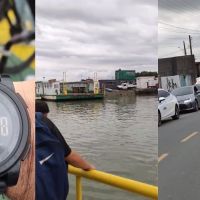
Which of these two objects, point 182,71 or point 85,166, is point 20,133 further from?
point 182,71

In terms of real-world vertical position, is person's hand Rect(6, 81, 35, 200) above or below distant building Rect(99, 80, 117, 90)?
below

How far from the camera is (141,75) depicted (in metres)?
0.88

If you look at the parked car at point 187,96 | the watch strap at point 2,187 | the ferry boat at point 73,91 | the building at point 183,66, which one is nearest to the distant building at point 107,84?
the ferry boat at point 73,91

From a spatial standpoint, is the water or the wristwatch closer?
the wristwatch

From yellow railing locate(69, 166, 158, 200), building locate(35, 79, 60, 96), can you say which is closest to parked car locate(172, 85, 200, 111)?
yellow railing locate(69, 166, 158, 200)

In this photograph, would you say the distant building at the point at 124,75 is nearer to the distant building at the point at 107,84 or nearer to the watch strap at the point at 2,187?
the distant building at the point at 107,84

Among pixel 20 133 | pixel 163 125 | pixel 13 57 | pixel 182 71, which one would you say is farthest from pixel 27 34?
pixel 182 71

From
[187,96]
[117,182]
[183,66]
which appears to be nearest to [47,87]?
[117,182]

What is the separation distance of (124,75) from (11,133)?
0.32m

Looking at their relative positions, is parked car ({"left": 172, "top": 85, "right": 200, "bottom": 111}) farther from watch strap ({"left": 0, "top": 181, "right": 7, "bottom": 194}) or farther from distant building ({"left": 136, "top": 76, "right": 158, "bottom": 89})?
watch strap ({"left": 0, "top": 181, "right": 7, "bottom": 194})

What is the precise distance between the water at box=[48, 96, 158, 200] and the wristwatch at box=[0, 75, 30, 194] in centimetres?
21

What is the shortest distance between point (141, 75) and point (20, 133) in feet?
1.09

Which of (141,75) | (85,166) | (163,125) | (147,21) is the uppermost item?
(147,21)

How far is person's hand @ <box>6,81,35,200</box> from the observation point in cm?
68
